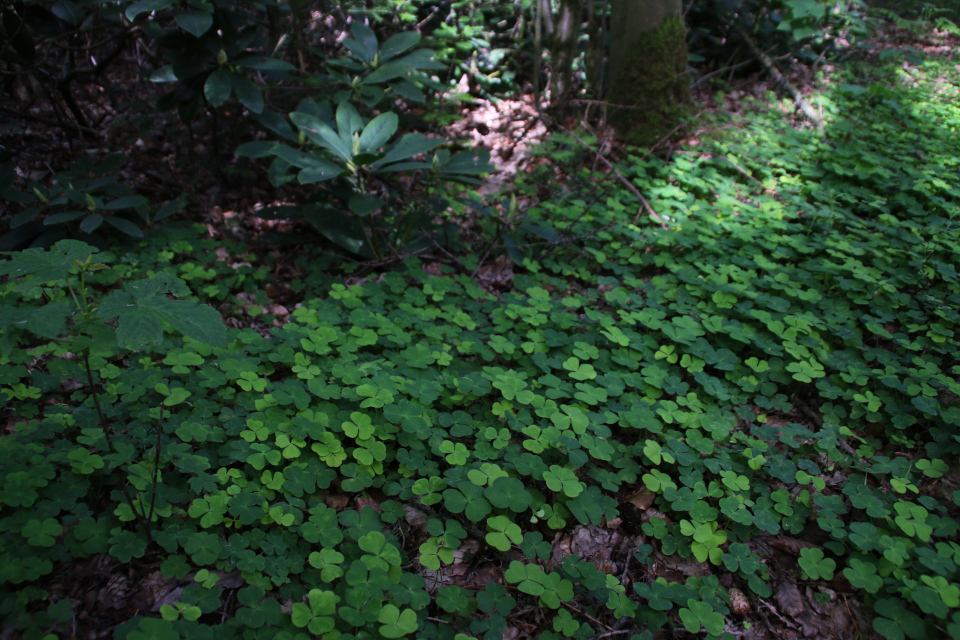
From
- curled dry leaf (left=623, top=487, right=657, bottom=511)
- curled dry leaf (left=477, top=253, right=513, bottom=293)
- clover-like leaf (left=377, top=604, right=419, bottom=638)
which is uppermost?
clover-like leaf (left=377, top=604, right=419, bottom=638)

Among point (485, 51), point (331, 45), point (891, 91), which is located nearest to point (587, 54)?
point (485, 51)

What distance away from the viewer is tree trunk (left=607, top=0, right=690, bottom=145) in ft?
16.0

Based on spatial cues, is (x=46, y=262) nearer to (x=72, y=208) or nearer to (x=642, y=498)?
(x=642, y=498)

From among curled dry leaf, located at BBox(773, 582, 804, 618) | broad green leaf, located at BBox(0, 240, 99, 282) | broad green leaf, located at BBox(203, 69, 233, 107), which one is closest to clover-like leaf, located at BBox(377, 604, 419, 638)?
curled dry leaf, located at BBox(773, 582, 804, 618)

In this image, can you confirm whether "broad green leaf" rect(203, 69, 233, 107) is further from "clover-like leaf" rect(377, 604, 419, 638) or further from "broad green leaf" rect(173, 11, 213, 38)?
"clover-like leaf" rect(377, 604, 419, 638)

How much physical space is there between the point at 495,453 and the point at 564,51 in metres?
4.79

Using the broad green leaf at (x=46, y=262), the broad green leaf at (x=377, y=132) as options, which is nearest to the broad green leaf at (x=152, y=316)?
the broad green leaf at (x=46, y=262)

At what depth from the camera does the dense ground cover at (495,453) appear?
1.62 meters

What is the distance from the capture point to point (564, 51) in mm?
5297

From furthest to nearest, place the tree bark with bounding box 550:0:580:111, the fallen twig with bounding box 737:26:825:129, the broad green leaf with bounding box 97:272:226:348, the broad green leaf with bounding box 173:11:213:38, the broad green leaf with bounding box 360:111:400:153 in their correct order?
the fallen twig with bounding box 737:26:825:129
the tree bark with bounding box 550:0:580:111
the broad green leaf with bounding box 360:111:400:153
the broad green leaf with bounding box 173:11:213:38
the broad green leaf with bounding box 97:272:226:348

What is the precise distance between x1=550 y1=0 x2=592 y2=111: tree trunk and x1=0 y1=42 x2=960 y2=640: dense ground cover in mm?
2994

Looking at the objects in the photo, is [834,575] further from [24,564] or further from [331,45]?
[331,45]

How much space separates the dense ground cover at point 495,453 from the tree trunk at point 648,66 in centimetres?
216

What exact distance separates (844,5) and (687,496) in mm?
8757
